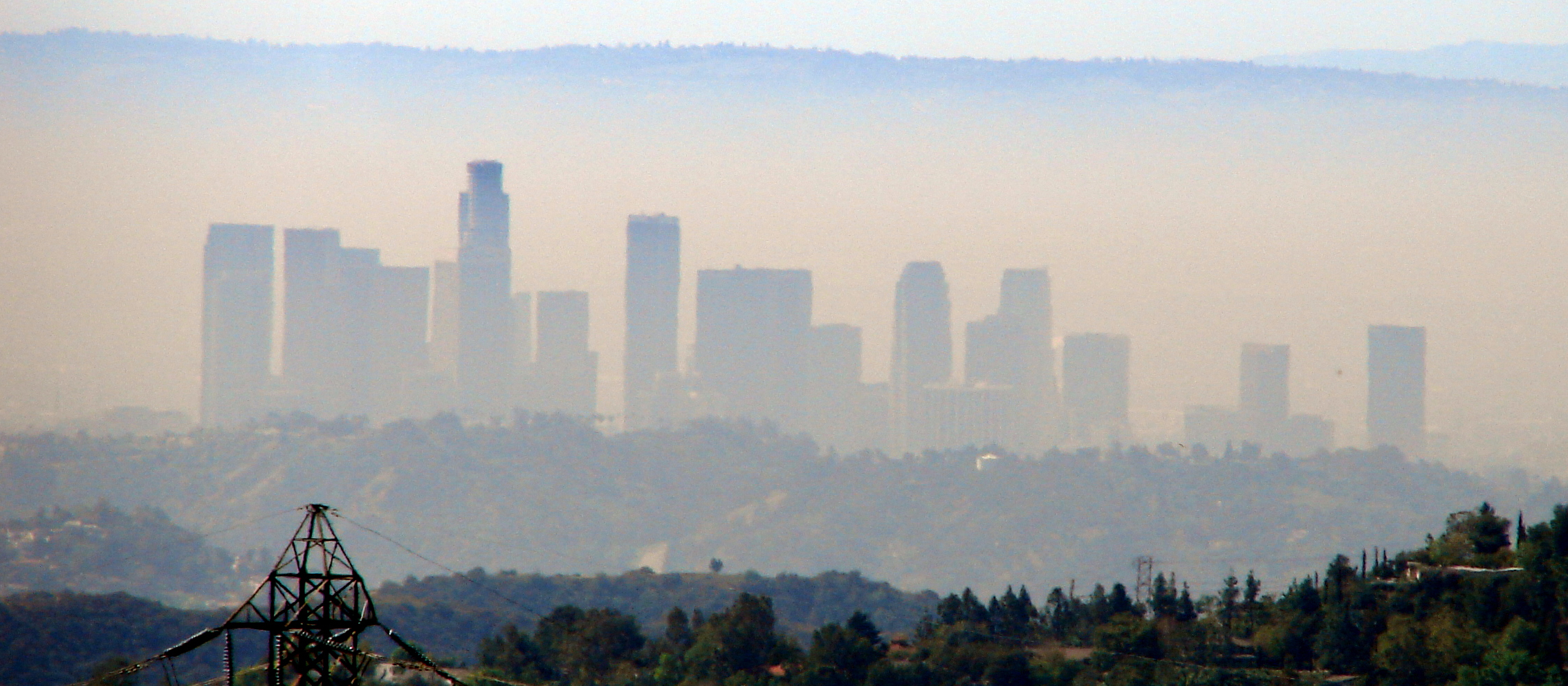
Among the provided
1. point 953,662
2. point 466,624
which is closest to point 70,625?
point 466,624

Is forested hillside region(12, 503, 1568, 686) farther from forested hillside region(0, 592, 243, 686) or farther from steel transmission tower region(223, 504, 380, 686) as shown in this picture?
forested hillside region(0, 592, 243, 686)

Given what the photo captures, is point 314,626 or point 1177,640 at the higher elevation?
point 314,626

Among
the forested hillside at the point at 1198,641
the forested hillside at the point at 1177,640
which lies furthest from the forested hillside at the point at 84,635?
the forested hillside at the point at 1198,641

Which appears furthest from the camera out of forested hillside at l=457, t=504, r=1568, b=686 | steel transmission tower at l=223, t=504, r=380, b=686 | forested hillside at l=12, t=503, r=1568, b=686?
forested hillside at l=12, t=503, r=1568, b=686

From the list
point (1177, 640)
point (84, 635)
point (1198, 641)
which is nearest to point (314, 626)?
point (1198, 641)

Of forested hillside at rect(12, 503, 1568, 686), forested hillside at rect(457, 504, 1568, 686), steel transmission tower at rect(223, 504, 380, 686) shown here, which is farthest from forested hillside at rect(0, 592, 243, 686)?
steel transmission tower at rect(223, 504, 380, 686)

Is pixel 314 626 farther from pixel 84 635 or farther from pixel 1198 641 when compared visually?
pixel 84 635

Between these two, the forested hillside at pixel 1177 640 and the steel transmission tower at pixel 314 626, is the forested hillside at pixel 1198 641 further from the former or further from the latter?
the steel transmission tower at pixel 314 626

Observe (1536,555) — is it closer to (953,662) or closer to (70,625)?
(953,662)

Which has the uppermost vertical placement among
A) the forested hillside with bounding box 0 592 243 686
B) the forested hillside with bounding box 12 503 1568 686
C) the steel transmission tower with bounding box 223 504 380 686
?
the steel transmission tower with bounding box 223 504 380 686

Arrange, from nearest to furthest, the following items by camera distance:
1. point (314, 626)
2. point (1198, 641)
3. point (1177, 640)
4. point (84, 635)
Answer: point (314, 626) → point (1198, 641) → point (1177, 640) → point (84, 635)

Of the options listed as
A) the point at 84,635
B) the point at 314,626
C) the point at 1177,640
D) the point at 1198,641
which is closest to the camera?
the point at 314,626
